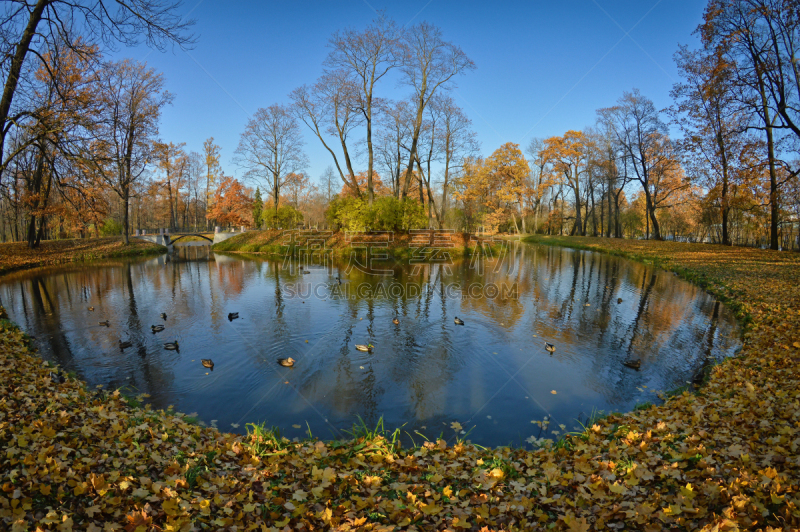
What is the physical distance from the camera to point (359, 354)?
7.88 meters

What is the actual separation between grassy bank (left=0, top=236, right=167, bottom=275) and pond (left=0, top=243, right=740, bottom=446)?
544cm

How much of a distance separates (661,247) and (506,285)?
1636 centimetres

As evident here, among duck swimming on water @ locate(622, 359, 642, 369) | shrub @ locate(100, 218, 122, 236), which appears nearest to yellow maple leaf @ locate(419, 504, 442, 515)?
duck swimming on water @ locate(622, 359, 642, 369)

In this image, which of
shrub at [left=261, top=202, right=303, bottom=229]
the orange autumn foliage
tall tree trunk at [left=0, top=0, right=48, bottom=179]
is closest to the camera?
tall tree trunk at [left=0, top=0, right=48, bottom=179]

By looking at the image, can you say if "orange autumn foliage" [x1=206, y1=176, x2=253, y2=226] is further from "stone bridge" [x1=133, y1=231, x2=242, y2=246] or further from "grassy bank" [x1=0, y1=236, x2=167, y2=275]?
"grassy bank" [x1=0, y1=236, x2=167, y2=275]

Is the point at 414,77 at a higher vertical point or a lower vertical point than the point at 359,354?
higher

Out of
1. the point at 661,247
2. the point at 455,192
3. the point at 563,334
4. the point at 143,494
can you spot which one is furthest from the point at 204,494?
the point at 455,192

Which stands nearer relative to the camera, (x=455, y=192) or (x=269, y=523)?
(x=269, y=523)

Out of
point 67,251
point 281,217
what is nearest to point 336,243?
point 281,217

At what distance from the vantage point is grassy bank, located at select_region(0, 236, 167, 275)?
66.6 feet

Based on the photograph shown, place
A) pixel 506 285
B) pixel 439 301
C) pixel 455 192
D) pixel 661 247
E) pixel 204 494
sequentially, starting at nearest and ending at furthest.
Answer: pixel 204 494
pixel 439 301
pixel 506 285
pixel 661 247
pixel 455 192

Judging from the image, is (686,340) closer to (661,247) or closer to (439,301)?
(439,301)

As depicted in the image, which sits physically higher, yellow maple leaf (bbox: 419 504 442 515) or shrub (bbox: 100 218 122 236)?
shrub (bbox: 100 218 122 236)

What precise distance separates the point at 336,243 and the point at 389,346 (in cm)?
1975
